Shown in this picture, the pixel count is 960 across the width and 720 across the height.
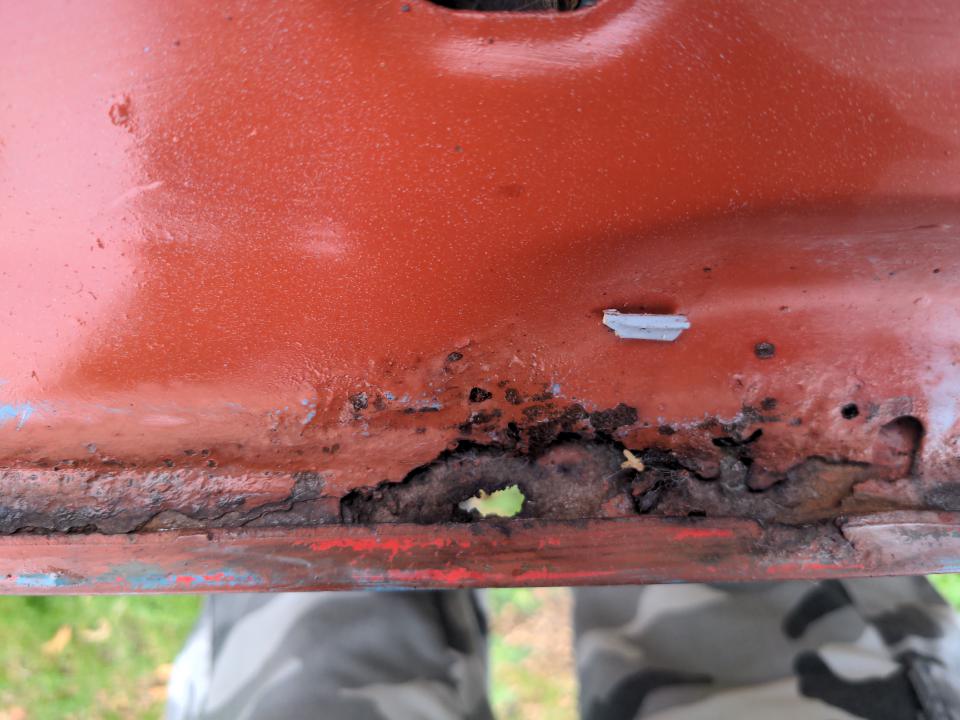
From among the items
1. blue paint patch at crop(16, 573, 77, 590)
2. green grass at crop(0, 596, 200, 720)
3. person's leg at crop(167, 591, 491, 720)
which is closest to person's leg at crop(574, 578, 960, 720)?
person's leg at crop(167, 591, 491, 720)

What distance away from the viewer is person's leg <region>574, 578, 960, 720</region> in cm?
105

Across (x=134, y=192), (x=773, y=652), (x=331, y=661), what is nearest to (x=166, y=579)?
(x=134, y=192)

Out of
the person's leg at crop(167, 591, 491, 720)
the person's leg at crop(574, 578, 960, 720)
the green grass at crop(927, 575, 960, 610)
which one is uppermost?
the person's leg at crop(574, 578, 960, 720)

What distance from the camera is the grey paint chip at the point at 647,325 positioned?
0.80 m

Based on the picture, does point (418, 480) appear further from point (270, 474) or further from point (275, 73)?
point (275, 73)

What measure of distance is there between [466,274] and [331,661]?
32.3 inches

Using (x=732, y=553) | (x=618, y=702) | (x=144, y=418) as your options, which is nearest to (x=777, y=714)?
(x=618, y=702)

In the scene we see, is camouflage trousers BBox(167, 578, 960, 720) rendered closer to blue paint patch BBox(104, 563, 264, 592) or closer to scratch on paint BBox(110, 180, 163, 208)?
blue paint patch BBox(104, 563, 264, 592)

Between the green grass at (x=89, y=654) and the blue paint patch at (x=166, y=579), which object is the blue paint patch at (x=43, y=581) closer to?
the blue paint patch at (x=166, y=579)

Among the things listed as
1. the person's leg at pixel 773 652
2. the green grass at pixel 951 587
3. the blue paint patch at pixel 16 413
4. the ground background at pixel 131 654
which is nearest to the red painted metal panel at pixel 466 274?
the blue paint patch at pixel 16 413

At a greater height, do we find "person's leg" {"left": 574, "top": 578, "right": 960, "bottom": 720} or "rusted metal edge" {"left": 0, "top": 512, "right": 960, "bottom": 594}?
"rusted metal edge" {"left": 0, "top": 512, "right": 960, "bottom": 594}

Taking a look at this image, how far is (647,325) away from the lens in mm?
801

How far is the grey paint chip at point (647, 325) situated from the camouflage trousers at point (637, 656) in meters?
0.67

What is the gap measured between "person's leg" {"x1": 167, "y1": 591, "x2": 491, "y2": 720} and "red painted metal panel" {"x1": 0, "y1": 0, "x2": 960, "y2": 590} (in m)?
0.50
